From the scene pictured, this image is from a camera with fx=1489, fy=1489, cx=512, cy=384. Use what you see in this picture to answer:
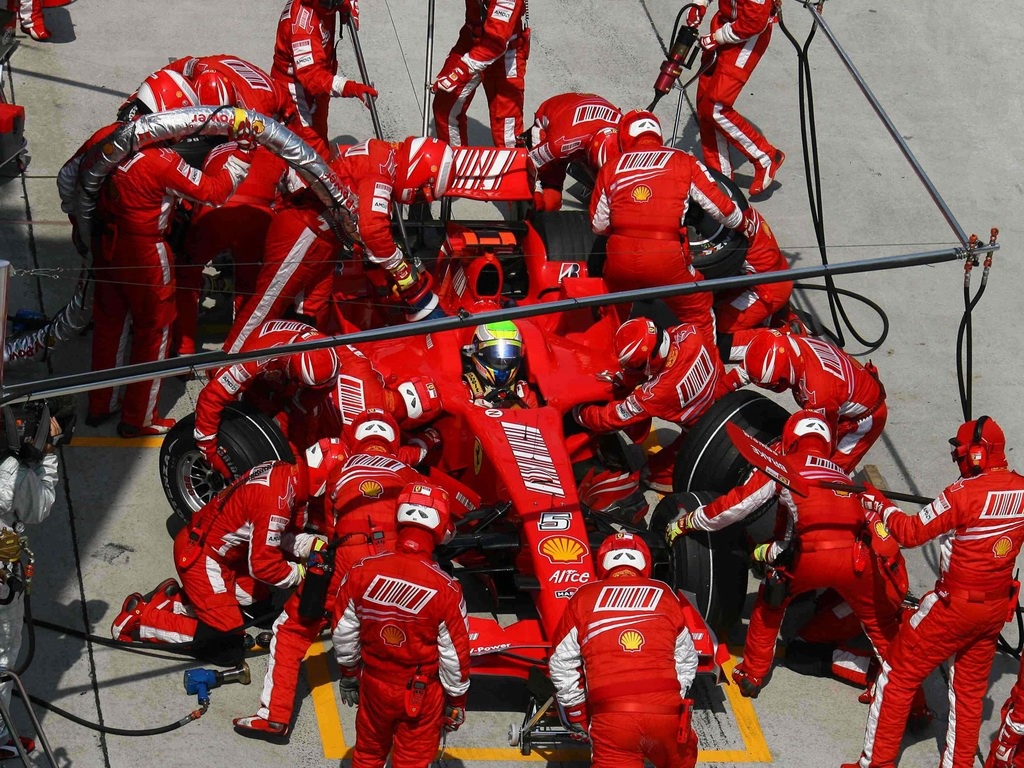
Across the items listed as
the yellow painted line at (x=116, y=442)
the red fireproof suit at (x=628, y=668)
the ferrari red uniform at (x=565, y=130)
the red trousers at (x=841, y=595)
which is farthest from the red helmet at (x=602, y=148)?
the red fireproof suit at (x=628, y=668)

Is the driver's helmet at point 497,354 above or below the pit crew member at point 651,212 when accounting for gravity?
below

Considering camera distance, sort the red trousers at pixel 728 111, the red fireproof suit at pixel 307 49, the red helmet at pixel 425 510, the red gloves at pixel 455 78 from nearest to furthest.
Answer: the red helmet at pixel 425 510 < the red fireproof suit at pixel 307 49 < the red gloves at pixel 455 78 < the red trousers at pixel 728 111

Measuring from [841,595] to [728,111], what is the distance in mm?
4529

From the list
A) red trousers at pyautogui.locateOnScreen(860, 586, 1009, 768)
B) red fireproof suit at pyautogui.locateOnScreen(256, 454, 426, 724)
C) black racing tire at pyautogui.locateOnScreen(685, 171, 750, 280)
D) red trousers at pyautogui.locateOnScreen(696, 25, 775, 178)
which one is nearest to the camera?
red fireproof suit at pyautogui.locateOnScreen(256, 454, 426, 724)

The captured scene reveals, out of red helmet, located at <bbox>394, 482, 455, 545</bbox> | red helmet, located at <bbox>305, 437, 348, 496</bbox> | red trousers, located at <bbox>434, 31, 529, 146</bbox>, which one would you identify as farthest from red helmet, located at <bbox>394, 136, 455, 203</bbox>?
red helmet, located at <bbox>394, 482, 455, 545</bbox>

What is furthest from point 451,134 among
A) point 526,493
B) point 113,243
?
point 526,493

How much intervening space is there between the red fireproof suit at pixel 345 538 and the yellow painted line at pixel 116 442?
2.05 meters

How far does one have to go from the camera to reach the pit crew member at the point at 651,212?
28.7ft

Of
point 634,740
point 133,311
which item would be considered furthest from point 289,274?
point 634,740

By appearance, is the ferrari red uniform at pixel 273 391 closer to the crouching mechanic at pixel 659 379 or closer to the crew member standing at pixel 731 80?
the crouching mechanic at pixel 659 379

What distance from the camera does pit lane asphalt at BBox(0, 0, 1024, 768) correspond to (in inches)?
295

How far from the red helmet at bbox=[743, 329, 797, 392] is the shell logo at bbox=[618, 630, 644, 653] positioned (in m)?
2.18

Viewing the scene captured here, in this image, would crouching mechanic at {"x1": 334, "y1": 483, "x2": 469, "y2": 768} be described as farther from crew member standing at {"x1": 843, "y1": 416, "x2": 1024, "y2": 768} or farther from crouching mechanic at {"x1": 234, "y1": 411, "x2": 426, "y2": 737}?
crew member standing at {"x1": 843, "y1": 416, "x2": 1024, "y2": 768}

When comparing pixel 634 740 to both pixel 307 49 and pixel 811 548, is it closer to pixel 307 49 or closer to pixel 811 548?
pixel 811 548
